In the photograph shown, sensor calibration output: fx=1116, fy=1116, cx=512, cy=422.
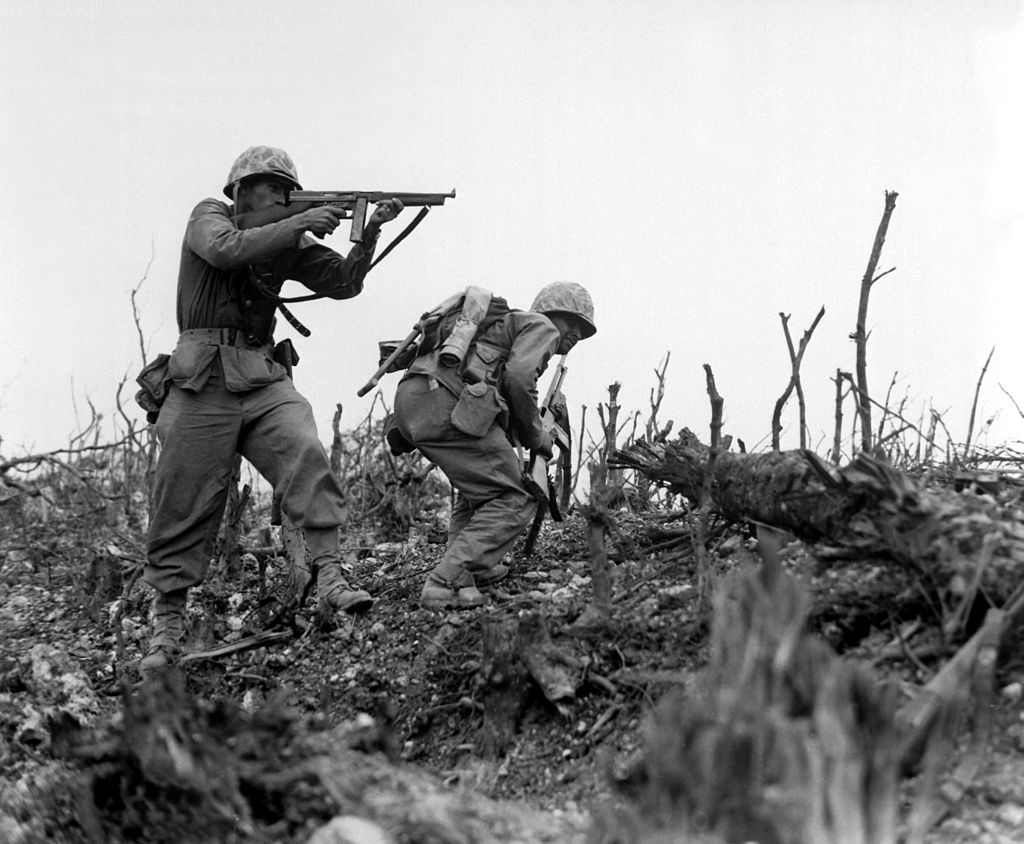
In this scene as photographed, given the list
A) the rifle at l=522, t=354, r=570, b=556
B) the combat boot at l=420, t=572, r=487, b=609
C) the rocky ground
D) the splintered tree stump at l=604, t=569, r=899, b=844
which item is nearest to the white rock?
the rocky ground

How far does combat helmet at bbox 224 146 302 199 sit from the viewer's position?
5.34m

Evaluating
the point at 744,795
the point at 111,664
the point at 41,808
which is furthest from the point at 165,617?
the point at 744,795

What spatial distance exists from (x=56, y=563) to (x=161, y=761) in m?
5.49

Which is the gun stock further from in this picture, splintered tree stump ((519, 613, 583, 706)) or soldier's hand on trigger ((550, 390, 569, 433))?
splintered tree stump ((519, 613, 583, 706))

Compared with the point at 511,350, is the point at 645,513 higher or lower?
lower

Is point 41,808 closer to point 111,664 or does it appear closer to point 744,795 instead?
point 744,795

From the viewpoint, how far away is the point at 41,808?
279 cm

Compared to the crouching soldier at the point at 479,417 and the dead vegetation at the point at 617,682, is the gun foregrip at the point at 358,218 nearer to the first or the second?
the crouching soldier at the point at 479,417

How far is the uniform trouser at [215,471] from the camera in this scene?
196 inches

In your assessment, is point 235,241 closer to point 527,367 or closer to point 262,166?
point 262,166

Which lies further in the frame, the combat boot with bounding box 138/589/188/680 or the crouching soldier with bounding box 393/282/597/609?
the crouching soldier with bounding box 393/282/597/609

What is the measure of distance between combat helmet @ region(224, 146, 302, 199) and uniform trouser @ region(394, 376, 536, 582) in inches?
45.9

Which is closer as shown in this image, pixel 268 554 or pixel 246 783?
pixel 246 783

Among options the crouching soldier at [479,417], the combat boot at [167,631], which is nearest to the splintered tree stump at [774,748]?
the crouching soldier at [479,417]
